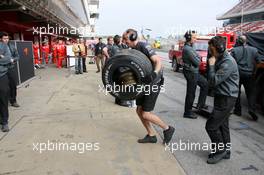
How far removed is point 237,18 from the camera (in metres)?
50.5

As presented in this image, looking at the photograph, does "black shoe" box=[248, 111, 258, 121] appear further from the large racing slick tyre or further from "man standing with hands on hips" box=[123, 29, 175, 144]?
the large racing slick tyre

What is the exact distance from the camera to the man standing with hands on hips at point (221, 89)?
12.6 ft

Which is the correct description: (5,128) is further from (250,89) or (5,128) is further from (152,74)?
(250,89)

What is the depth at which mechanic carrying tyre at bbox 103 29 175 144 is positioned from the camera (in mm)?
3854

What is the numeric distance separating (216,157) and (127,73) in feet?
5.53

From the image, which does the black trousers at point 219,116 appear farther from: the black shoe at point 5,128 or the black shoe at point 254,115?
the black shoe at point 5,128

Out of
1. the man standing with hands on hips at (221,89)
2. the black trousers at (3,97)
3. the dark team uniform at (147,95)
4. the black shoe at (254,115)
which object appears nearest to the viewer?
the man standing with hands on hips at (221,89)

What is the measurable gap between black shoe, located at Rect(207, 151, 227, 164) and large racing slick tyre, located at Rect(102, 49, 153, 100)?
131 cm

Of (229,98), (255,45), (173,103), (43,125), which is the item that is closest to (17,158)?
(43,125)

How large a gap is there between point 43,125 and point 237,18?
50594mm

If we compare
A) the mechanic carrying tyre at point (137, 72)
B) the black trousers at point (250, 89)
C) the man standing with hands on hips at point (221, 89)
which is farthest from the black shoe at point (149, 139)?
the black trousers at point (250, 89)

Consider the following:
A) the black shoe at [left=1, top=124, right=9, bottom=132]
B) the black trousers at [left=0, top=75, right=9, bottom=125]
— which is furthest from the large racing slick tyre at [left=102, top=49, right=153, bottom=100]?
the black shoe at [left=1, top=124, right=9, bottom=132]

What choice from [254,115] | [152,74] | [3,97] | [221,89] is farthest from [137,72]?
[254,115]

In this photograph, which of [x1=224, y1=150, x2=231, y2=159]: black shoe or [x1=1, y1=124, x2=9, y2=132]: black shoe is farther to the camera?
[x1=1, y1=124, x2=9, y2=132]: black shoe
